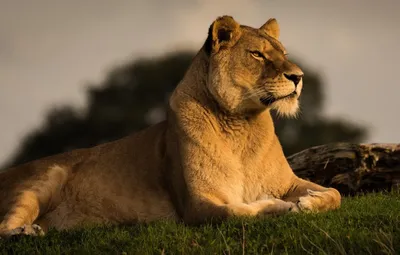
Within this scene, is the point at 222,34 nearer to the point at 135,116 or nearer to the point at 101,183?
the point at 101,183

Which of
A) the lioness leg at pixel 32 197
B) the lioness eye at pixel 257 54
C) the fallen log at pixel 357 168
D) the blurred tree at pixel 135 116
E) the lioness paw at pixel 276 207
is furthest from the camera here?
the blurred tree at pixel 135 116

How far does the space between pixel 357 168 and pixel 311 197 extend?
382 centimetres

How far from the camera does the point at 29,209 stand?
32.3 ft

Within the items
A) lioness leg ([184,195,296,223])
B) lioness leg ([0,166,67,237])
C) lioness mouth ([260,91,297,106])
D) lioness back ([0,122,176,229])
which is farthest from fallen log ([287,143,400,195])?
lioness leg ([0,166,67,237])

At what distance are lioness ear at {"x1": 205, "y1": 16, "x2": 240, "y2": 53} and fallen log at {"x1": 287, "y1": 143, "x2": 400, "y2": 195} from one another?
3.89 meters

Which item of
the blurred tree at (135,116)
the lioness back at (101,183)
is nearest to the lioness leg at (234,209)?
the lioness back at (101,183)

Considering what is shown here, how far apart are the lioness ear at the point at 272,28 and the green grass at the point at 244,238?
7.72 ft

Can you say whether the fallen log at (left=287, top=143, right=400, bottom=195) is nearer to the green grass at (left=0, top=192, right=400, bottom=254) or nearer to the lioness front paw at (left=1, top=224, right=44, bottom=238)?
the green grass at (left=0, top=192, right=400, bottom=254)

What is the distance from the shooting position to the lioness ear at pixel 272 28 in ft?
32.7

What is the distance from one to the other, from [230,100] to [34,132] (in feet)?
84.0

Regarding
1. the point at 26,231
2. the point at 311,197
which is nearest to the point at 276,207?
the point at 311,197

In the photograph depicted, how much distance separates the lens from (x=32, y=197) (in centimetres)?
1001

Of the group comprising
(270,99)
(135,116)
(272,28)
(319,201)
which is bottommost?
(135,116)

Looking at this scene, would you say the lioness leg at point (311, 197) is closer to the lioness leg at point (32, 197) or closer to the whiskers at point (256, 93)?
the whiskers at point (256, 93)
